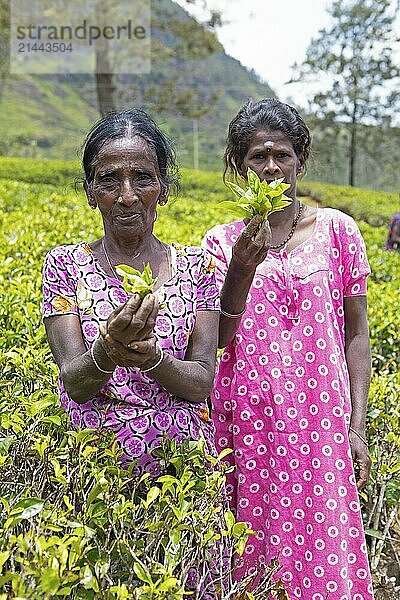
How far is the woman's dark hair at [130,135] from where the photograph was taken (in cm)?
169

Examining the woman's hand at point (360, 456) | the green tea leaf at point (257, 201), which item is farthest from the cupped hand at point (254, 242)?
the woman's hand at point (360, 456)

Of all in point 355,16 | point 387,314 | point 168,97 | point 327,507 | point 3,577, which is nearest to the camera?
point 3,577

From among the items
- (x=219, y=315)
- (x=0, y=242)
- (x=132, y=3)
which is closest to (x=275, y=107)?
(x=219, y=315)

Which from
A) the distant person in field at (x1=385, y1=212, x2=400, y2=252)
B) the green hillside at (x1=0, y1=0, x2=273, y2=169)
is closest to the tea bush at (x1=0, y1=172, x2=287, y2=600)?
the distant person in field at (x1=385, y1=212, x2=400, y2=252)

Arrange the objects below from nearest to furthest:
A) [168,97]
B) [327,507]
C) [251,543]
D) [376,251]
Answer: [327,507] < [251,543] < [376,251] < [168,97]

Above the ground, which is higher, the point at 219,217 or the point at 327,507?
the point at 219,217

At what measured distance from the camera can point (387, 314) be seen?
365 centimetres

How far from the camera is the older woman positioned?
63.4 inches

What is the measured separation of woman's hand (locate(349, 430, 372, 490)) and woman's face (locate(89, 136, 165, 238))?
34.3 inches

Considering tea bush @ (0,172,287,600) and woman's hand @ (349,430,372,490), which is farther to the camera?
woman's hand @ (349,430,372,490)

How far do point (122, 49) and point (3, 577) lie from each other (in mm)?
18997

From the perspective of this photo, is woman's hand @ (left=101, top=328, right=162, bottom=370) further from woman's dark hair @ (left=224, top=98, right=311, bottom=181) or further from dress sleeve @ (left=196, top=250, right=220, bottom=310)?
woman's dark hair @ (left=224, top=98, right=311, bottom=181)

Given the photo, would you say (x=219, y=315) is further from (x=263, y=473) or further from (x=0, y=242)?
(x=0, y=242)

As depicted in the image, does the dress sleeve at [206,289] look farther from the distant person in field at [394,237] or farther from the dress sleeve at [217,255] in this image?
the distant person in field at [394,237]
